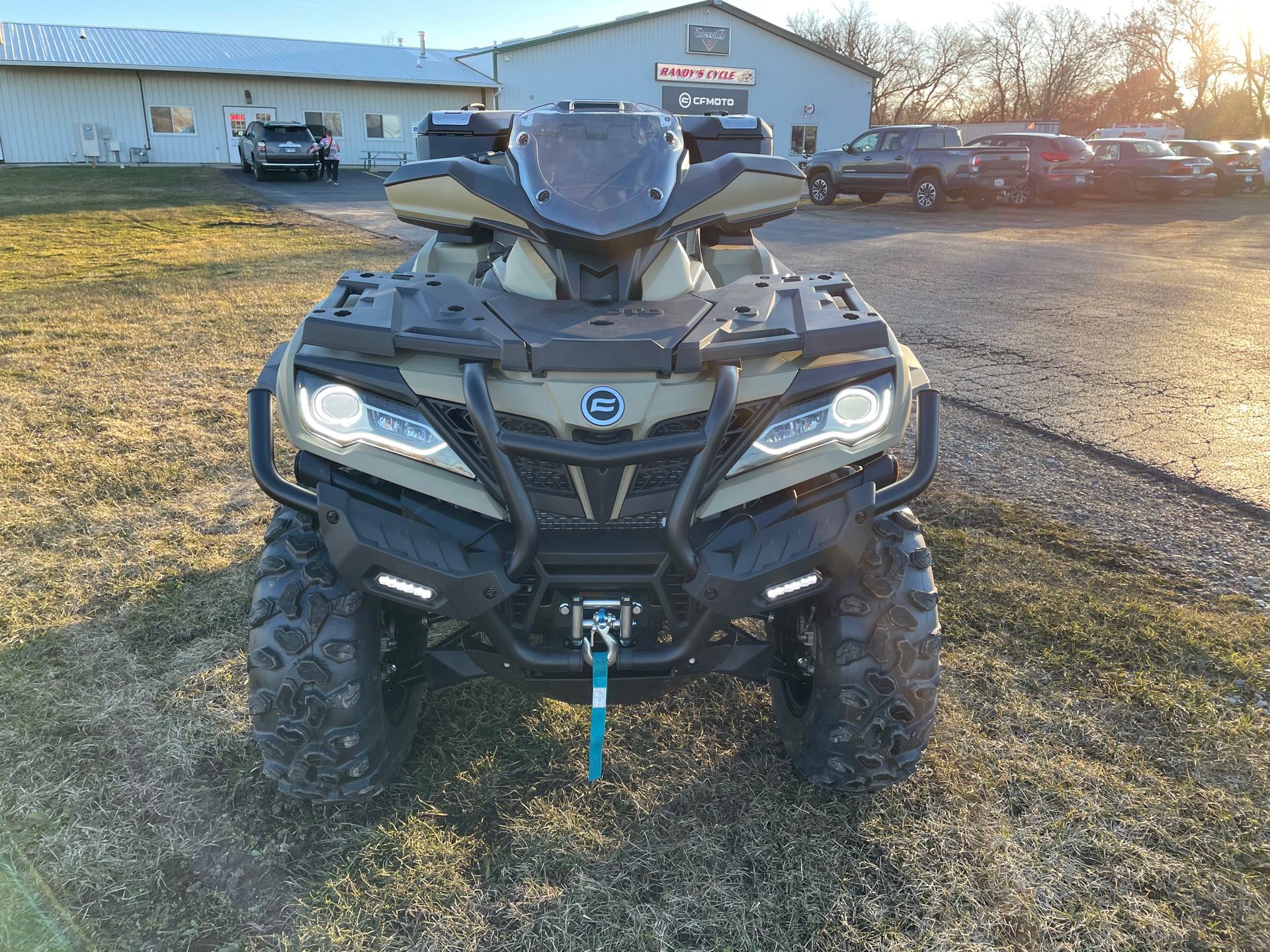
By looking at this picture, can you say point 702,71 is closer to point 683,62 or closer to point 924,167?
point 683,62

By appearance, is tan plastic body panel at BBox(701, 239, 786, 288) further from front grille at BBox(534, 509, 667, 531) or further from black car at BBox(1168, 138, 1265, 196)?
black car at BBox(1168, 138, 1265, 196)

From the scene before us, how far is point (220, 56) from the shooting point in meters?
37.0

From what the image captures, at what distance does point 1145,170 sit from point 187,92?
3320cm

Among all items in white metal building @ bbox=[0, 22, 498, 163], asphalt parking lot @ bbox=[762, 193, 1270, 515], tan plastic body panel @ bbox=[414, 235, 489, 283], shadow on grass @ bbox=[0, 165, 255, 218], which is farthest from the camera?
white metal building @ bbox=[0, 22, 498, 163]

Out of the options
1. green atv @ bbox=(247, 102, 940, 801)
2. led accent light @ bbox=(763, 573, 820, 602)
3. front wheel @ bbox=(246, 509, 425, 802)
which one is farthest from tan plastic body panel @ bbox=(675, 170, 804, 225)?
front wheel @ bbox=(246, 509, 425, 802)

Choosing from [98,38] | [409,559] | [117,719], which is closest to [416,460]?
[409,559]

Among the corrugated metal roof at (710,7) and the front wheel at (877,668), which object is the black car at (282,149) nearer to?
the corrugated metal roof at (710,7)

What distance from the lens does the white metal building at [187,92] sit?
33.7 meters

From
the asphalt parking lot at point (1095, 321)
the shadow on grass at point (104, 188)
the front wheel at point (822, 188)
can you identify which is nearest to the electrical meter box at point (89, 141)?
the shadow on grass at point (104, 188)

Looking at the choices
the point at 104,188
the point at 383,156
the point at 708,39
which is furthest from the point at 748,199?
the point at 383,156

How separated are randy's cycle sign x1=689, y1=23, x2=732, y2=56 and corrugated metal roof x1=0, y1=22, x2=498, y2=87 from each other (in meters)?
8.26

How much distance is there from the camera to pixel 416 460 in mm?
2217

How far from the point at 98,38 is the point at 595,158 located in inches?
1785

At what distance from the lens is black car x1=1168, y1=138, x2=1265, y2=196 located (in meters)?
24.9
